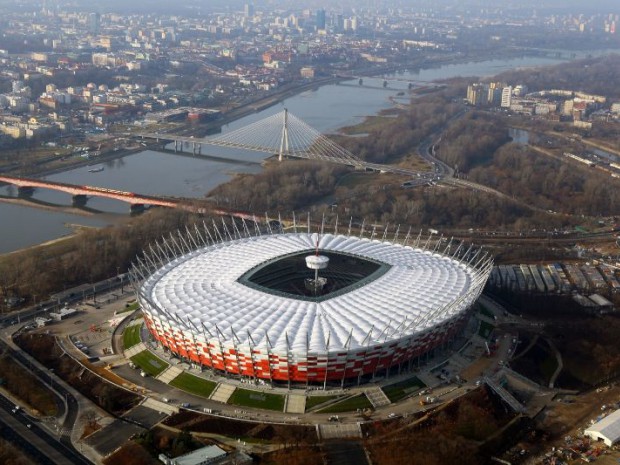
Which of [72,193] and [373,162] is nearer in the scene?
[72,193]

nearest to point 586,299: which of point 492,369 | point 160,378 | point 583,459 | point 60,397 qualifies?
point 492,369

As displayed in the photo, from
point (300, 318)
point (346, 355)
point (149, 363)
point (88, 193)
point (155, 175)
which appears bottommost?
point (155, 175)

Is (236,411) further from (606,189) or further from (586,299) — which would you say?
(606,189)

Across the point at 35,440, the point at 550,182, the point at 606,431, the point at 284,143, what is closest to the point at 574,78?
the point at 550,182

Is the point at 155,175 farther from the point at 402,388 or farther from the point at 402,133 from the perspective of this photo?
the point at 402,388

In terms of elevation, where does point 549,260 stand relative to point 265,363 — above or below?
below

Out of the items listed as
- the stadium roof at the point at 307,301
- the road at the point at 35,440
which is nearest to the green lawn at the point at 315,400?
the stadium roof at the point at 307,301
